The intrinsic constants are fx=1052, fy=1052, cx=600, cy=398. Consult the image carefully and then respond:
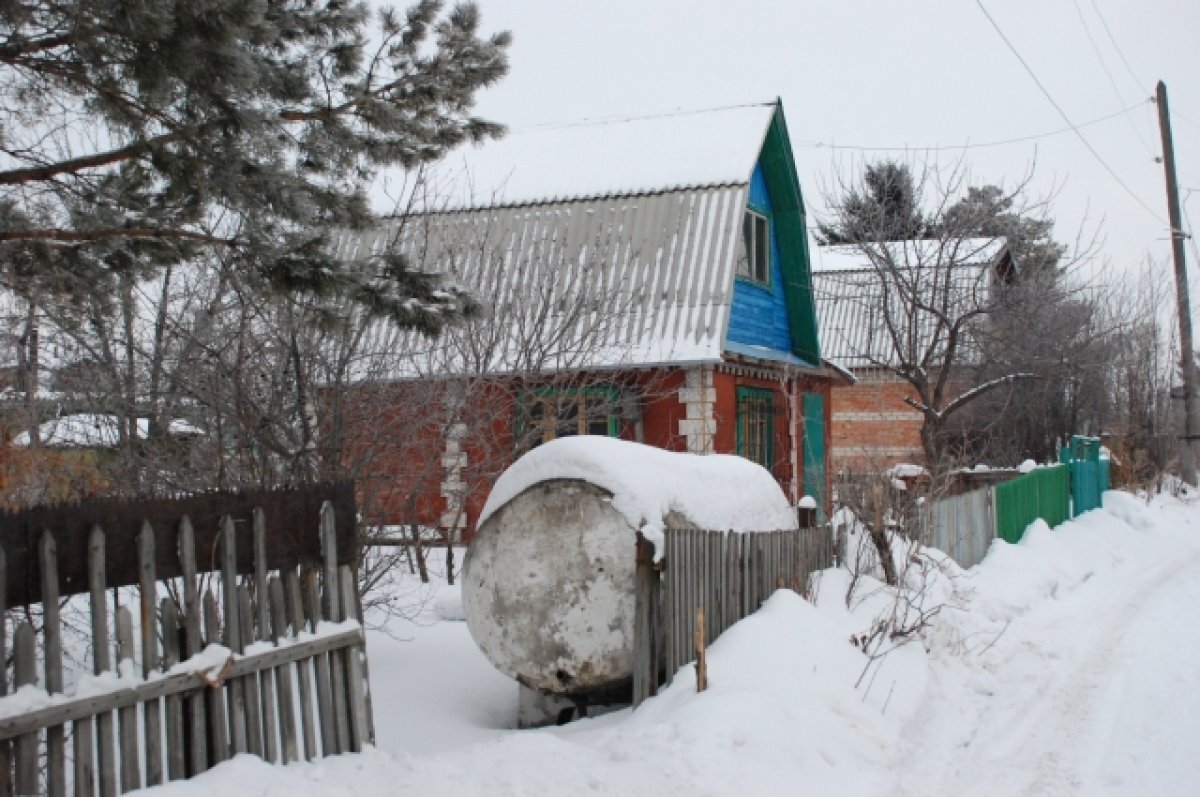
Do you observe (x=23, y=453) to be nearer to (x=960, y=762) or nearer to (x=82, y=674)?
(x=82, y=674)

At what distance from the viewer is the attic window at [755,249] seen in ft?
56.6

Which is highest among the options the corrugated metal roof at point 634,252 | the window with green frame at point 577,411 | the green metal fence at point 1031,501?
the corrugated metal roof at point 634,252

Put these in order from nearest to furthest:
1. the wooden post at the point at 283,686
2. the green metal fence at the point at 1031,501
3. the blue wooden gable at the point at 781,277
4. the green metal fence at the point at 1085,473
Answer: the wooden post at the point at 283,686
the green metal fence at the point at 1031,501
the blue wooden gable at the point at 781,277
the green metal fence at the point at 1085,473

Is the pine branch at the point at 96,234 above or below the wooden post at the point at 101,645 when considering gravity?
above

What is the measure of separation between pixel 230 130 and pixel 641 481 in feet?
11.0

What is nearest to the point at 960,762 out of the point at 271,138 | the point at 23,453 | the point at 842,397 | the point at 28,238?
the point at 271,138

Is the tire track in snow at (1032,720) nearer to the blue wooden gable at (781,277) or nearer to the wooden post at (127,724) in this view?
the wooden post at (127,724)

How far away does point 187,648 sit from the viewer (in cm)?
447

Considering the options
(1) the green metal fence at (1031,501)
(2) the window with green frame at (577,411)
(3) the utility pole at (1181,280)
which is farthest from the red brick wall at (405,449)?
(3) the utility pole at (1181,280)

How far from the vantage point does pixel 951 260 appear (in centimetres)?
1661

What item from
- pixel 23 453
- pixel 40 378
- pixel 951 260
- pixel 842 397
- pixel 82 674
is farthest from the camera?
pixel 842 397

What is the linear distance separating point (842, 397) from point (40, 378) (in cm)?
2190

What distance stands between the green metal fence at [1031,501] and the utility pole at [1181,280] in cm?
965

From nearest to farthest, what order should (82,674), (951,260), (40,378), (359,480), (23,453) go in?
(82,674) → (359,480) → (23,453) → (40,378) → (951,260)
